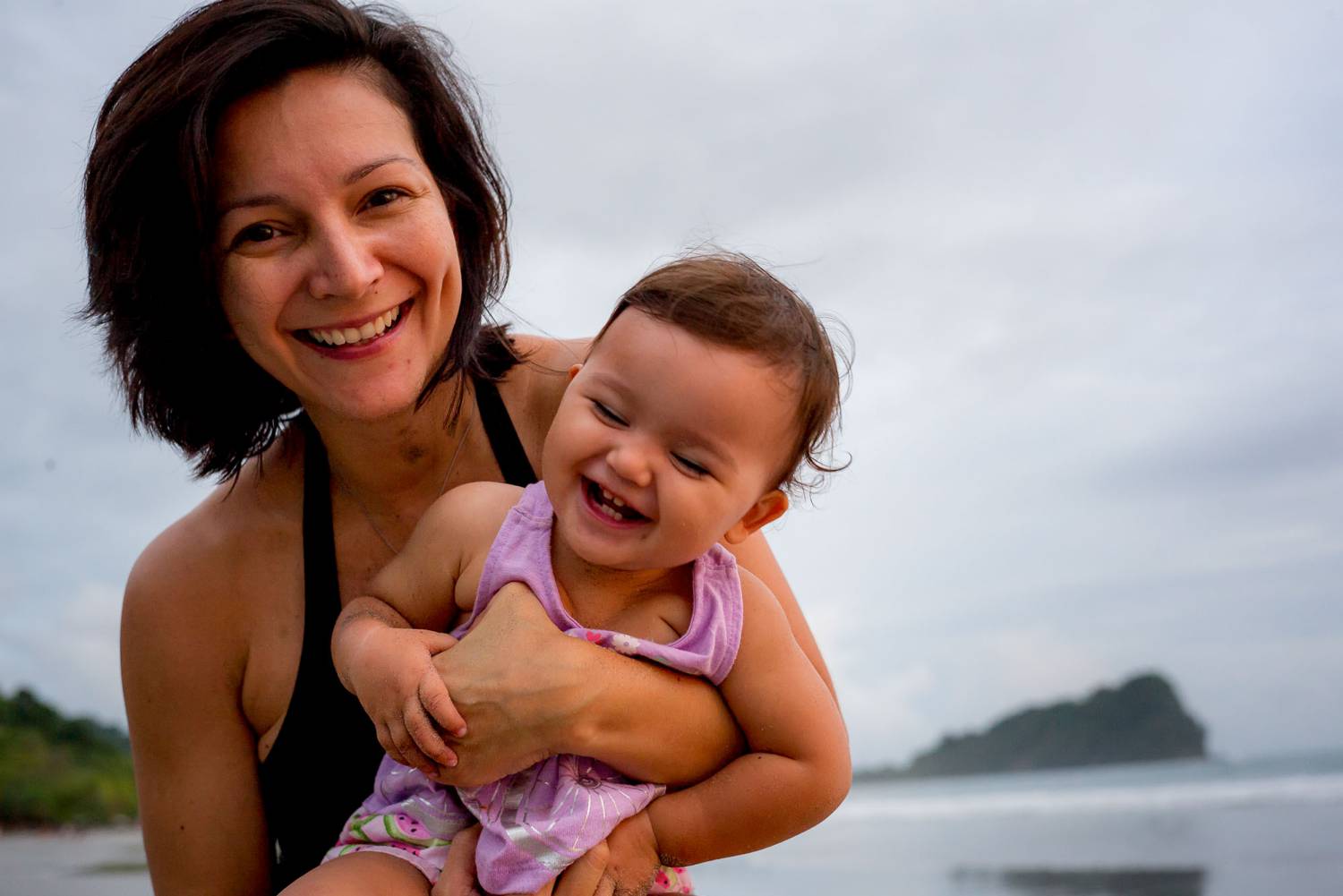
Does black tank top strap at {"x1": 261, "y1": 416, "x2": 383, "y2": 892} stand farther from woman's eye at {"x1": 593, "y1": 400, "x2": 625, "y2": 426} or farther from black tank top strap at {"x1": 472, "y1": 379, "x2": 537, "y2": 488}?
woman's eye at {"x1": 593, "y1": 400, "x2": 625, "y2": 426}

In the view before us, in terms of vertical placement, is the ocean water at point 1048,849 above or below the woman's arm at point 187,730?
below

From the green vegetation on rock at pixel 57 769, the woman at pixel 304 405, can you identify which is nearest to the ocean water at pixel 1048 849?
the green vegetation on rock at pixel 57 769

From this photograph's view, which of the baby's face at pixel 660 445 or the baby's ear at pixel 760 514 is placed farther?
the baby's ear at pixel 760 514

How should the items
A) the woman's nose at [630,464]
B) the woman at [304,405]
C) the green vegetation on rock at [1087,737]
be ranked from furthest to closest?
the green vegetation on rock at [1087,737] → the woman at [304,405] → the woman's nose at [630,464]

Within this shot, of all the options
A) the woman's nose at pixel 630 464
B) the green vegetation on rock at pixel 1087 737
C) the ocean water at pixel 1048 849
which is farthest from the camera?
the green vegetation on rock at pixel 1087 737

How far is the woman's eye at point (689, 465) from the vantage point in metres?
1.98

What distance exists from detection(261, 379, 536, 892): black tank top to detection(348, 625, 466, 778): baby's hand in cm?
62

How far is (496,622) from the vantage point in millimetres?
2049

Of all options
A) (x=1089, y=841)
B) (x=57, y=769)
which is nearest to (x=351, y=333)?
(x=1089, y=841)

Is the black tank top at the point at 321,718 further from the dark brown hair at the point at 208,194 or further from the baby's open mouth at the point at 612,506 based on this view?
the baby's open mouth at the point at 612,506

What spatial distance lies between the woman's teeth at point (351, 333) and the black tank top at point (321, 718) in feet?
1.35

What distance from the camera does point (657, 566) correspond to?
6.72ft

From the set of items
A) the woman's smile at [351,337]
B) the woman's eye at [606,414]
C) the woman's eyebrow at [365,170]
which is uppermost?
the woman's eyebrow at [365,170]

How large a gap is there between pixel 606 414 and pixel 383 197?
26.9 inches
